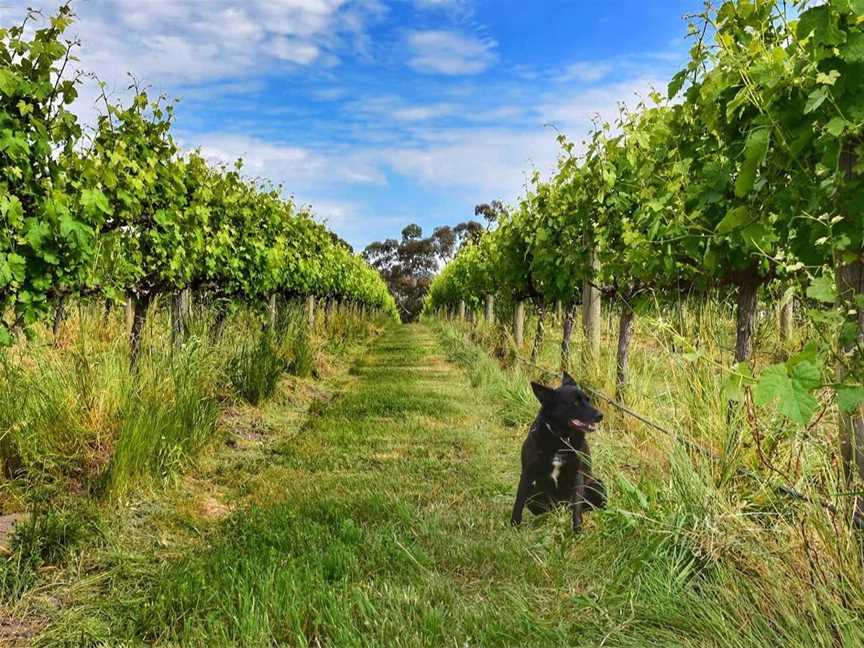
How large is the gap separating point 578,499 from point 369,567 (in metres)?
1.27

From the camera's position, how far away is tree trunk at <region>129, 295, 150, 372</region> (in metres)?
6.20

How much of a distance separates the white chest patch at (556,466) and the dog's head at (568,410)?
0.55ft

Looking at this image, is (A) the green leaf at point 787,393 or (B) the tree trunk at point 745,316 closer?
(A) the green leaf at point 787,393

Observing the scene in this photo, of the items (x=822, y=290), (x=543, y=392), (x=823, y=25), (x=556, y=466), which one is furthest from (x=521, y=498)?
(x=823, y=25)

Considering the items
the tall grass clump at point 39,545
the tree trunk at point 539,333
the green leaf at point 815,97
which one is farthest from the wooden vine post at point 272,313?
the green leaf at point 815,97

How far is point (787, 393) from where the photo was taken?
1.98m

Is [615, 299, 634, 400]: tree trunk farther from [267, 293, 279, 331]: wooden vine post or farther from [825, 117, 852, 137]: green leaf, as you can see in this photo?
[267, 293, 279, 331]: wooden vine post

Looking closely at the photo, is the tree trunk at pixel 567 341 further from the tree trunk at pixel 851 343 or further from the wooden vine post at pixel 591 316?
the tree trunk at pixel 851 343

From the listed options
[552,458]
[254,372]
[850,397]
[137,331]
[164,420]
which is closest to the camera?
[850,397]

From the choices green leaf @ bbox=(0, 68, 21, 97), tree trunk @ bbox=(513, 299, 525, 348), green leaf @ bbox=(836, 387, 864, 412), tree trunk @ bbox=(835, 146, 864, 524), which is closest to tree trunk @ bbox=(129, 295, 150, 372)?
green leaf @ bbox=(0, 68, 21, 97)

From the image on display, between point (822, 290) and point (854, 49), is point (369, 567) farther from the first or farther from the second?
point (854, 49)

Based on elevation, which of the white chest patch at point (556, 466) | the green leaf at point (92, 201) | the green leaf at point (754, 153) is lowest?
the white chest patch at point (556, 466)

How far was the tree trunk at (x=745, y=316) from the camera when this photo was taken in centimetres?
492

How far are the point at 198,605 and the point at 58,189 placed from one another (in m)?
→ 2.81
